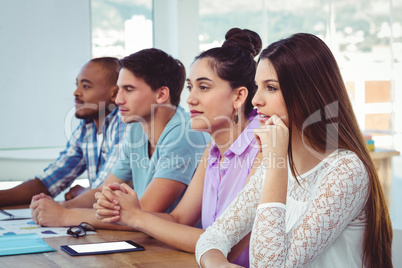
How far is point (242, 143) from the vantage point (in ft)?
5.63

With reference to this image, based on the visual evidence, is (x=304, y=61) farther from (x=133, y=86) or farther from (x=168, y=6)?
(x=168, y=6)

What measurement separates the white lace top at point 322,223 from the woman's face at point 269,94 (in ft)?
0.56

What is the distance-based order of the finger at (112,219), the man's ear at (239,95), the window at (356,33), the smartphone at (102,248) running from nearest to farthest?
1. the smartphone at (102,248)
2. the finger at (112,219)
3. the man's ear at (239,95)
4. the window at (356,33)

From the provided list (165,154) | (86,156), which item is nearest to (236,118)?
(165,154)

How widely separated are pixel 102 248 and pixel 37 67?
2476 millimetres

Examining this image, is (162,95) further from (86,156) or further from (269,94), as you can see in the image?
(269,94)

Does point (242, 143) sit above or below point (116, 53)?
below

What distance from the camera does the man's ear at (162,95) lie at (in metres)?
2.19

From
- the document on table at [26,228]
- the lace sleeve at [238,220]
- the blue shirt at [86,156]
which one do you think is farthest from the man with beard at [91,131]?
the lace sleeve at [238,220]

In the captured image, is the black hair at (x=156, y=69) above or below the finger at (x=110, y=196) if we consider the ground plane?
above

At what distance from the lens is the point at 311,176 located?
128 centimetres

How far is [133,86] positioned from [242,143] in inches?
25.7

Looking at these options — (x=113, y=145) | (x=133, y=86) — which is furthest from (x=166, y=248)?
(x=113, y=145)

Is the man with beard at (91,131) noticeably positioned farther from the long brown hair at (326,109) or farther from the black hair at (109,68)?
the long brown hair at (326,109)
